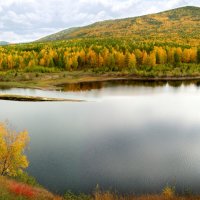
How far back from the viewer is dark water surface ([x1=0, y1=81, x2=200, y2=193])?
42.1m

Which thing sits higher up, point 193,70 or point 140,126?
point 193,70

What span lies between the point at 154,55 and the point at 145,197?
12841 centimetres

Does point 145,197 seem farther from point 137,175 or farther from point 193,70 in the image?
point 193,70

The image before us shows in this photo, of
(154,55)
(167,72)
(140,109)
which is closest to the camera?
(140,109)

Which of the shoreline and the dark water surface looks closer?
the dark water surface

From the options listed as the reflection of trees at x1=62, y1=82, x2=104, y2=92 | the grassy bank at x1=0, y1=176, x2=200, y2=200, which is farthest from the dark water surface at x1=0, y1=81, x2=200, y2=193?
the reflection of trees at x1=62, y1=82, x2=104, y2=92

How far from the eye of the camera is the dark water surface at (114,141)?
4212cm

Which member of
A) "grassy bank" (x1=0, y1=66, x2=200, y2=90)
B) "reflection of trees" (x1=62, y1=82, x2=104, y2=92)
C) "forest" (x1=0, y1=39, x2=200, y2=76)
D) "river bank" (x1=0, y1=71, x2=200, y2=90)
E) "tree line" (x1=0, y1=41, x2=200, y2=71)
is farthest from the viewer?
"tree line" (x1=0, y1=41, x2=200, y2=71)

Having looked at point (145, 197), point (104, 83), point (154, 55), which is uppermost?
point (154, 55)

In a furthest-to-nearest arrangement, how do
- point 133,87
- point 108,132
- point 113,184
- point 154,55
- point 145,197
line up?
point 154,55 → point 133,87 → point 108,132 → point 113,184 → point 145,197

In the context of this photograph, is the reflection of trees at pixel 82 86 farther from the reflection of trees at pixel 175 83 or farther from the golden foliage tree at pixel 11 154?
the golden foliage tree at pixel 11 154

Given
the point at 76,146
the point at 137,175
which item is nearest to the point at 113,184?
the point at 137,175

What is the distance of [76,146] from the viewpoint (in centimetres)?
5438

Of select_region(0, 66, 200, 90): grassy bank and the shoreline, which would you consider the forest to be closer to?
select_region(0, 66, 200, 90): grassy bank
